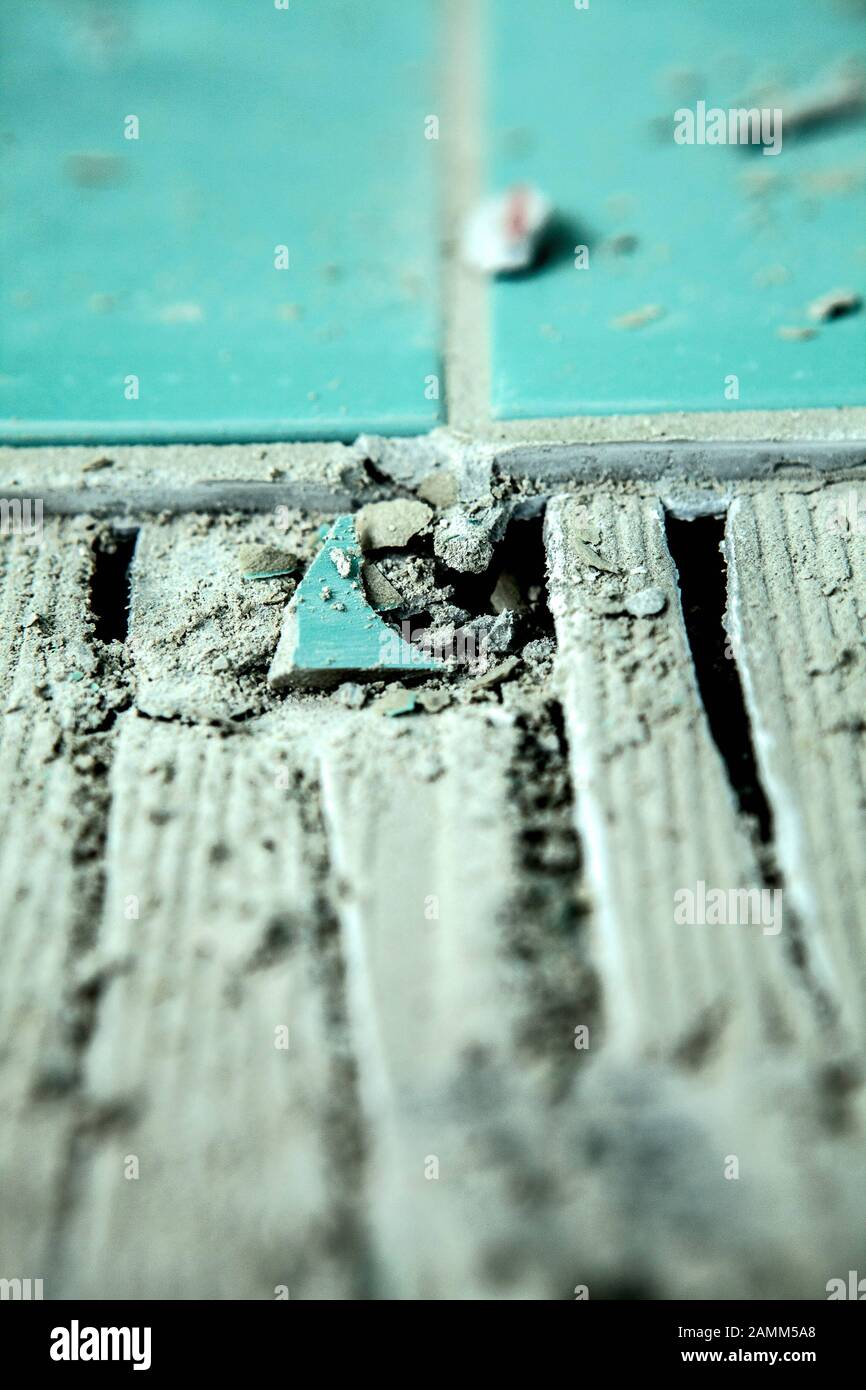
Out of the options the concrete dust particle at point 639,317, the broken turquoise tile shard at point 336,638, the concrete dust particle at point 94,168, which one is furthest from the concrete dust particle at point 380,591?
the concrete dust particle at point 94,168

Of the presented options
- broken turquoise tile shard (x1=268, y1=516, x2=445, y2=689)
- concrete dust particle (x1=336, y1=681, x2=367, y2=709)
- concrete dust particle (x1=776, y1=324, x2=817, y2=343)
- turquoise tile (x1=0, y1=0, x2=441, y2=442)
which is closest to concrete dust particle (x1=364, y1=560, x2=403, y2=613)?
broken turquoise tile shard (x1=268, y1=516, x2=445, y2=689)

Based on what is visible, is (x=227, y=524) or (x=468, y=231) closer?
(x=227, y=524)

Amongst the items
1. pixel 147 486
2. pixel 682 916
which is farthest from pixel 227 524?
Answer: pixel 682 916

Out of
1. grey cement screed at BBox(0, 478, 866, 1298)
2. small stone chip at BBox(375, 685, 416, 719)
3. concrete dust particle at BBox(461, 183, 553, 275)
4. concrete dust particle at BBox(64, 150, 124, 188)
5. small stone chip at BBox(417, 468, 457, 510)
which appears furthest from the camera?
concrete dust particle at BBox(64, 150, 124, 188)

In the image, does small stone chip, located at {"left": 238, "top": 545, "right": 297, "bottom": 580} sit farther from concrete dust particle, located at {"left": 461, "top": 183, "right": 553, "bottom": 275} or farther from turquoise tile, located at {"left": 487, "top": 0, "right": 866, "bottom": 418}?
concrete dust particle, located at {"left": 461, "top": 183, "right": 553, "bottom": 275}

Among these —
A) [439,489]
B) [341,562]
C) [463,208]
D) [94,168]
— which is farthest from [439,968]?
[94,168]

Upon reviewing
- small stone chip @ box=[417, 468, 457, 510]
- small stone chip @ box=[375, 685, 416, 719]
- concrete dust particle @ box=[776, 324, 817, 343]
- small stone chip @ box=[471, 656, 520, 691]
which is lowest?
small stone chip @ box=[375, 685, 416, 719]

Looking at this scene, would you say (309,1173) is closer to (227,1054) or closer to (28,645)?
(227,1054)

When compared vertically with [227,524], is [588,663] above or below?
below
